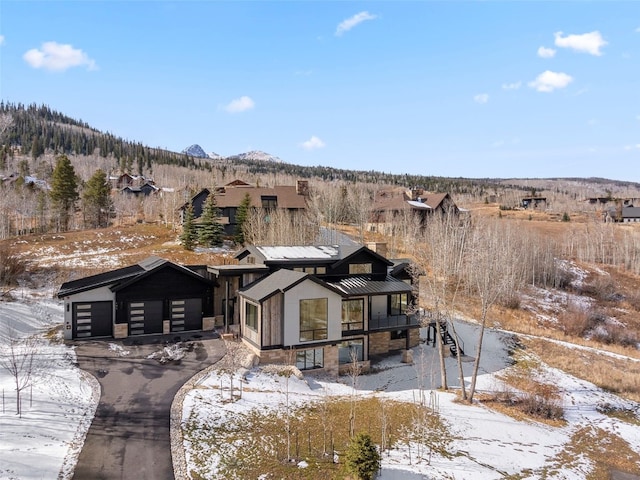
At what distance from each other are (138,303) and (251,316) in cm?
728

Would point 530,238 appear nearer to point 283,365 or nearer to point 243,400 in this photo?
point 283,365

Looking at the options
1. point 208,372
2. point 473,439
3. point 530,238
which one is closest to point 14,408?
point 208,372

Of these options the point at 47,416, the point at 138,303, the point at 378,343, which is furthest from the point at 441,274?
the point at 47,416

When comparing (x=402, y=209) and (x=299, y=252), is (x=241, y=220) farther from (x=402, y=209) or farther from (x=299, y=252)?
(x=402, y=209)

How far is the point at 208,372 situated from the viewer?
67.4 feet

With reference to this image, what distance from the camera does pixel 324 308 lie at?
79.2ft

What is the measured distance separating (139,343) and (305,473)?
14671mm

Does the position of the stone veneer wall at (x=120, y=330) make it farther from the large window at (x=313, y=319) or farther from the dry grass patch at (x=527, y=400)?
the dry grass patch at (x=527, y=400)

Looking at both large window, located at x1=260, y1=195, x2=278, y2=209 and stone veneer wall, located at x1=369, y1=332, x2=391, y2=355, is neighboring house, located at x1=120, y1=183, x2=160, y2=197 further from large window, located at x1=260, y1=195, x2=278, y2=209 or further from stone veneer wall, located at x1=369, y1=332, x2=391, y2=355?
stone veneer wall, located at x1=369, y1=332, x2=391, y2=355

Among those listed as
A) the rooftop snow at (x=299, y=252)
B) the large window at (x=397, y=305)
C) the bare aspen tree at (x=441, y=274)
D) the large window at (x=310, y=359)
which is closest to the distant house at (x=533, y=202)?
the bare aspen tree at (x=441, y=274)

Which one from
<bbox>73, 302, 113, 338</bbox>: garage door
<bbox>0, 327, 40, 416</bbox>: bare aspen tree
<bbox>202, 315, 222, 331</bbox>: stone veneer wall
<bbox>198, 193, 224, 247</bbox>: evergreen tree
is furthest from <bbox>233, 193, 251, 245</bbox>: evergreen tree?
<bbox>0, 327, 40, 416</bbox>: bare aspen tree

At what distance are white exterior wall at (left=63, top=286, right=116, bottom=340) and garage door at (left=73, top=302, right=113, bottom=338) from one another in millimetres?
177

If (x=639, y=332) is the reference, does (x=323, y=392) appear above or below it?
above

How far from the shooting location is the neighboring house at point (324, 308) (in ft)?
75.3
